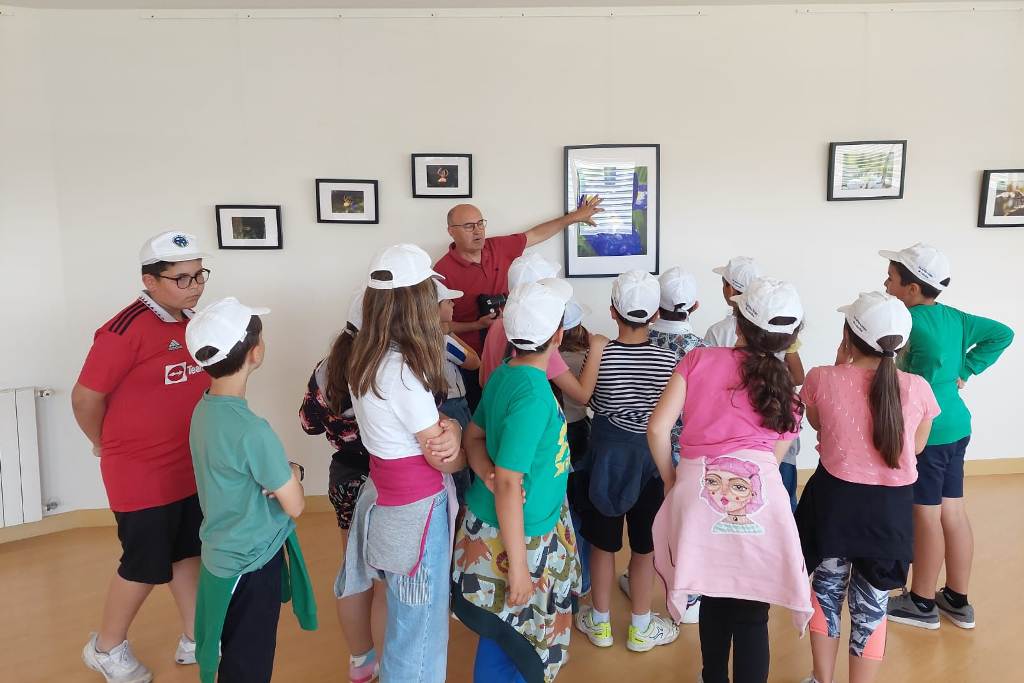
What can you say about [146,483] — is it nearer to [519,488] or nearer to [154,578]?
[154,578]

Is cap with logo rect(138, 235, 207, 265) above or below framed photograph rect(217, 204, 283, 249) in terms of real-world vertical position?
below

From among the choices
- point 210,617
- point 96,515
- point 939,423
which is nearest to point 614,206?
point 939,423

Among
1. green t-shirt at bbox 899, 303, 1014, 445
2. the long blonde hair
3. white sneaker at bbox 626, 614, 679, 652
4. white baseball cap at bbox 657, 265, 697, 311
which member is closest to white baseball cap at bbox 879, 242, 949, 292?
green t-shirt at bbox 899, 303, 1014, 445

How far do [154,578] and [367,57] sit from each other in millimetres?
2701

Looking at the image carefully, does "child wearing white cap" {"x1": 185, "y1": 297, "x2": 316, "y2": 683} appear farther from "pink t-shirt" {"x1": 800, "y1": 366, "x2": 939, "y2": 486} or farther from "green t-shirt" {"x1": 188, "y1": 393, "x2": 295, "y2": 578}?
"pink t-shirt" {"x1": 800, "y1": 366, "x2": 939, "y2": 486}

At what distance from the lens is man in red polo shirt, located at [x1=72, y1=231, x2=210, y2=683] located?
6.95 ft

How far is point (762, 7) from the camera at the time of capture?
3.65 meters

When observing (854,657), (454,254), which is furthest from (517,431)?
(454,254)

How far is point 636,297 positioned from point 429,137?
1.94m

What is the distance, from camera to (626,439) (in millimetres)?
2244

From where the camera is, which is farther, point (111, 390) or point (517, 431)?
point (111, 390)

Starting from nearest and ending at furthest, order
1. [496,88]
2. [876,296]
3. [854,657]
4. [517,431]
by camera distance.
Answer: [517,431]
[876,296]
[854,657]
[496,88]

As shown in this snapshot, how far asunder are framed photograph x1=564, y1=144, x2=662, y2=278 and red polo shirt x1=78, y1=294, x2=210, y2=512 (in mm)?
2189

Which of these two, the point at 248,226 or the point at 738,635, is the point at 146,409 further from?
the point at 738,635
